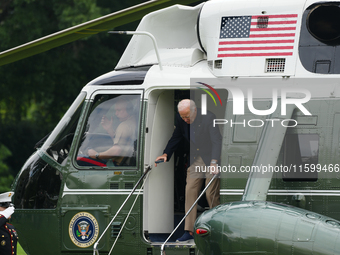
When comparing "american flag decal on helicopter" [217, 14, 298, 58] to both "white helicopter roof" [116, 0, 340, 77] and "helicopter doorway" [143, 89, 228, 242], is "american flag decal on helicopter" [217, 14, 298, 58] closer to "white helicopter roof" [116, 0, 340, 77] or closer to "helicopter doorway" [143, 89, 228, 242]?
"white helicopter roof" [116, 0, 340, 77]

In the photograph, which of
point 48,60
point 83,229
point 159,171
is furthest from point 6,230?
point 48,60

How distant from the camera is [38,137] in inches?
765

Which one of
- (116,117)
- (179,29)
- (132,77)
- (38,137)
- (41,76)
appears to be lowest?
(38,137)

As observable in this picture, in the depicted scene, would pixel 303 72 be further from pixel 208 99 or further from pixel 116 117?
pixel 116 117

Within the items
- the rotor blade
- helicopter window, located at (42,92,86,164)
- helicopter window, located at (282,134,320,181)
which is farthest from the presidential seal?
helicopter window, located at (282,134,320,181)

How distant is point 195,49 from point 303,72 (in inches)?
56.8

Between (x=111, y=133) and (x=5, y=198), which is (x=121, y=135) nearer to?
(x=111, y=133)

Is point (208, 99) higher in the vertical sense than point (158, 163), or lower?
higher

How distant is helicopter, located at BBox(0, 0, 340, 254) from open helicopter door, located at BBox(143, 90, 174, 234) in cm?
1

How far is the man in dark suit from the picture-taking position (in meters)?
6.27

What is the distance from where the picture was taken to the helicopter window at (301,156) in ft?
18.8

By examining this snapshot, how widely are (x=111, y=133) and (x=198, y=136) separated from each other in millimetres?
1026

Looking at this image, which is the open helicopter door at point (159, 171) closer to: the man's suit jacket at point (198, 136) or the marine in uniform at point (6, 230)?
the man's suit jacket at point (198, 136)

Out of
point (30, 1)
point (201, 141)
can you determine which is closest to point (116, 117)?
point (201, 141)
